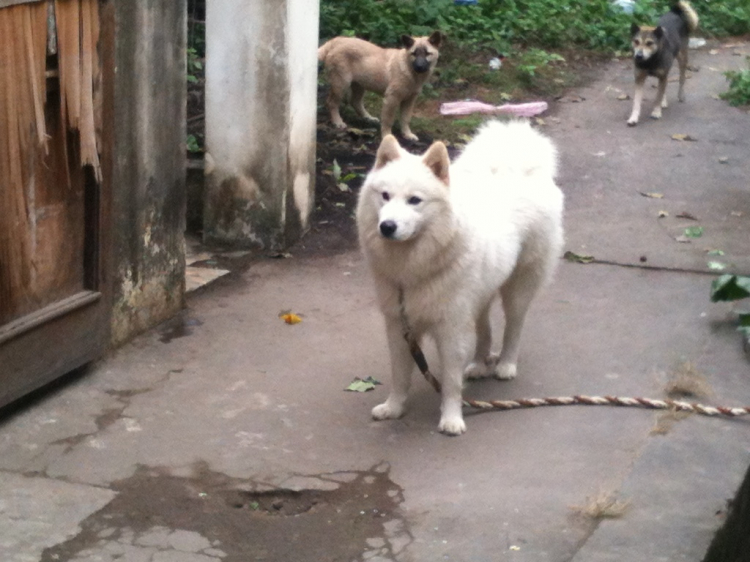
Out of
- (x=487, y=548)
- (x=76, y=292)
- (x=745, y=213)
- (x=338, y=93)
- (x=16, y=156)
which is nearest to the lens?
(x=487, y=548)

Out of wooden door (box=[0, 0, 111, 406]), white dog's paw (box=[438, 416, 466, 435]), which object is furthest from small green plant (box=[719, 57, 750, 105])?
wooden door (box=[0, 0, 111, 406])

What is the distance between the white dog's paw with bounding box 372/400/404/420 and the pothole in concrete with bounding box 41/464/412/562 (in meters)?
0.49

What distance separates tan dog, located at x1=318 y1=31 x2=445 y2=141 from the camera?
9.65 m

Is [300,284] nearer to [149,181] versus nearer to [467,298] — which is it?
[149,181]

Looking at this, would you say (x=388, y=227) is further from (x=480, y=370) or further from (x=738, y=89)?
(x=738, y=89)

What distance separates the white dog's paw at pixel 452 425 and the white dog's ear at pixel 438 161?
1.09 metres

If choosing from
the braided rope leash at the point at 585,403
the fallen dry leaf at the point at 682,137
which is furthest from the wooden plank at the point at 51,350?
the fallen dry leaf at the point at 682,137

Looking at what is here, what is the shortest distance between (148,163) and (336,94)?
440 centimetres

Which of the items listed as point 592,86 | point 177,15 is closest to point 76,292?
point 177,15

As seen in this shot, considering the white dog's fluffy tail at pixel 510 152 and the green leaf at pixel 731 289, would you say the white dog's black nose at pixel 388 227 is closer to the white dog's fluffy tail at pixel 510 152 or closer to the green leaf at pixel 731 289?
the white dog's fluffy tail at pixel 510 152

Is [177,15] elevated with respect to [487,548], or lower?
elevated

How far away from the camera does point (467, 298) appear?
494cm

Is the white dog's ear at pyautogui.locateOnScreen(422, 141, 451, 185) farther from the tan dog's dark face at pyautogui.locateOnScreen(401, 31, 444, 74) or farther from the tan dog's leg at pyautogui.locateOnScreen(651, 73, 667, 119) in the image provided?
the tan dog's leg at pyautogui.locateOnScreen(651, 73, 667, 119)

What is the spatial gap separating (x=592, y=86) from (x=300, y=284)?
21.7 ft
